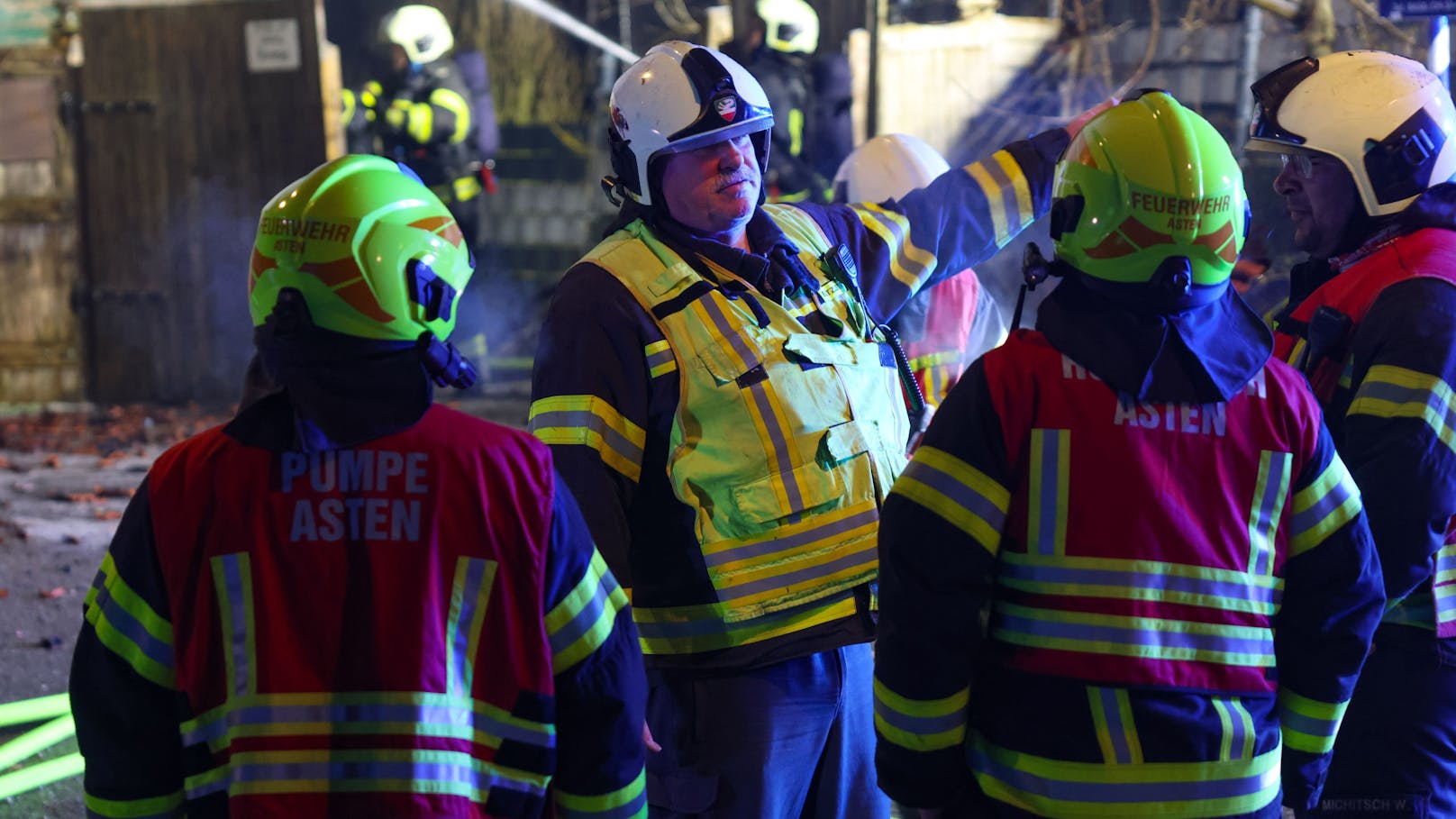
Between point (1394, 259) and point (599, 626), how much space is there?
2020 mm

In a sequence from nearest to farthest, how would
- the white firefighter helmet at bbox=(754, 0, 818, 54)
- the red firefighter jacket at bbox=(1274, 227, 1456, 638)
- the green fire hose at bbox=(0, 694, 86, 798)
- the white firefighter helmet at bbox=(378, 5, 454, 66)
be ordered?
the red firefighter jacket at bbox=(1274, 227, 1456, 638) < the green fire hose at bbox=(0, 694, 86, 798) < the white firefighter helmet at bbox=(754, 0, 818, 54) < the white firefighter helmet at bbox=(378, 5, 454, 66)

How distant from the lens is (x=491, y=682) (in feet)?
6.56

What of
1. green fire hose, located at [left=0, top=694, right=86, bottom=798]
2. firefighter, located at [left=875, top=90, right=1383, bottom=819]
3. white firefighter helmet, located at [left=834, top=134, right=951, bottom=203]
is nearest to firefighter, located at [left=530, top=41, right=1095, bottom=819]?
firefighter, located at [left=875, top=90, right=1383, bottom=819]

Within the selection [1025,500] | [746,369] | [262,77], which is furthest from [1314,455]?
[262,77]

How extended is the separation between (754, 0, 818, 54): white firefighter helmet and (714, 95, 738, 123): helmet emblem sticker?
262 inches

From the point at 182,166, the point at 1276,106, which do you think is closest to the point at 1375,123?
the point at 1276,106

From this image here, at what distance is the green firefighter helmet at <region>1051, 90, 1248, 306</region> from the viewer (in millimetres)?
2182

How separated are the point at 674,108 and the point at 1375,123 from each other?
1.64 metres

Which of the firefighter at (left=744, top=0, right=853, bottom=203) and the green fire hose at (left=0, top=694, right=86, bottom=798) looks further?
the firefighter at (left=744, top=0, right=853, bottom=203)

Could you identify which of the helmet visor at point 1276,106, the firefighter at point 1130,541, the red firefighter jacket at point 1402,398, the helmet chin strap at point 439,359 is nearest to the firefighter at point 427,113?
the helmet visor at point 1276,106

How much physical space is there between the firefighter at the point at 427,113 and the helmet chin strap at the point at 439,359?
349 inches

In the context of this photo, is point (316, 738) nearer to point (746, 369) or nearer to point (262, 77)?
point (746, 369)

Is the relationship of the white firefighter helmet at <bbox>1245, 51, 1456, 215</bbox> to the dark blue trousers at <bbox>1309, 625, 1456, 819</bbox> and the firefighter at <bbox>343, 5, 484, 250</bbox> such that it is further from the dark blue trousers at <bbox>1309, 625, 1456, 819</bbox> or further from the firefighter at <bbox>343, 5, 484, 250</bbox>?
the firefighter at <bbox>343, 5, 484, 250</bbox>

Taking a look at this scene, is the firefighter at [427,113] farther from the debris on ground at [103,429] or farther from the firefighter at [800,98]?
the firefighter at [800,98]
